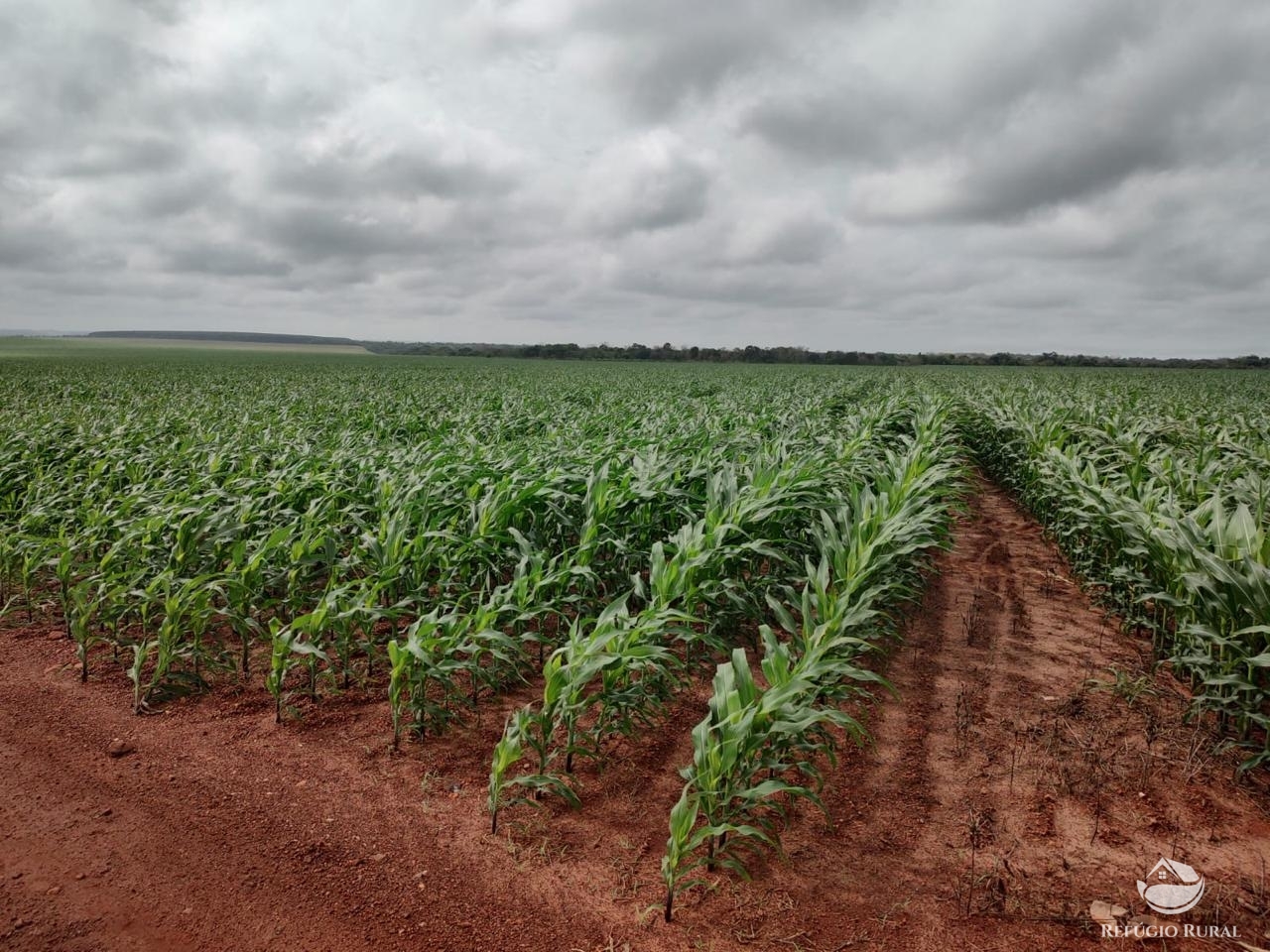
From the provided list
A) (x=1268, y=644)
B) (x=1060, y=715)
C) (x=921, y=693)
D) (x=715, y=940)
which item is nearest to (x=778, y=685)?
(x=715, y=940)

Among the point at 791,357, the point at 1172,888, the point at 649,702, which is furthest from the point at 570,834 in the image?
the point at 791,357

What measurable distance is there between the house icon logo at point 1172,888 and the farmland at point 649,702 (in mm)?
106

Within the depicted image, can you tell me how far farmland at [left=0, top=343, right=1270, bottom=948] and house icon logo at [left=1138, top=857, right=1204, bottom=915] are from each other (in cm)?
11

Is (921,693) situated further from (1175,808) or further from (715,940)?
(715,940)

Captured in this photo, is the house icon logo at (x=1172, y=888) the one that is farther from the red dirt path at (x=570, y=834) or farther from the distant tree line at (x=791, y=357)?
the distant tree line at (x=791, y=357)

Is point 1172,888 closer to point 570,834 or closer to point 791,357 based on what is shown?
point 570,834

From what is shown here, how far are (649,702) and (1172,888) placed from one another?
2.46 metres

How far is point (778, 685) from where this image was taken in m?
2.86

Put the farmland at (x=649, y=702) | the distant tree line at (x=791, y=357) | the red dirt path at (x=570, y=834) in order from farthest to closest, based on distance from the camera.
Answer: the distant tree line at (x=791, y=357) < the farmland at (x=649, y=702) < the red dirt path at (x=570, y=834)

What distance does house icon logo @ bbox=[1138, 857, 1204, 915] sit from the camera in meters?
2.58

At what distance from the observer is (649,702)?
4.03 meters

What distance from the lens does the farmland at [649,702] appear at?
8.78 ft

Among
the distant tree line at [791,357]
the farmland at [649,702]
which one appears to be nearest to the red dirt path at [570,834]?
the farmland at [649,702]

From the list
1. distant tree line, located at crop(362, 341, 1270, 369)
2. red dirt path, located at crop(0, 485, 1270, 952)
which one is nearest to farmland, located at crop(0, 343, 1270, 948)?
red dirt path, located at crop(0, 485, 1270, 952)
